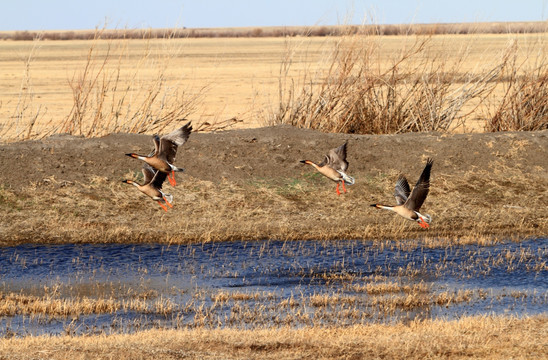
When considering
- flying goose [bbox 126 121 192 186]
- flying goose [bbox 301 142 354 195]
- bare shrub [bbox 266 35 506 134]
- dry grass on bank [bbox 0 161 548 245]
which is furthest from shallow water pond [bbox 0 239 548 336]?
bare shrub [bbox 266 35 506 134]

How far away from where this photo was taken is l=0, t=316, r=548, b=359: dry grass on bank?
828 cm

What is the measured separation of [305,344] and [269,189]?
9.29 metres

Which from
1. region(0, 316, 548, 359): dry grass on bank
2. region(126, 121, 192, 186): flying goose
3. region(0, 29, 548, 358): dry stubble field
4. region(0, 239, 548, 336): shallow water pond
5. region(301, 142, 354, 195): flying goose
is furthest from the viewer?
region(0, 29, 548, 358): dry stubble field

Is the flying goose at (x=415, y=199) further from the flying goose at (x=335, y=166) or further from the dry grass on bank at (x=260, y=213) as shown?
the dry grass on bank at (x=260, y=213)

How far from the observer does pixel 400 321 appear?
1027cm

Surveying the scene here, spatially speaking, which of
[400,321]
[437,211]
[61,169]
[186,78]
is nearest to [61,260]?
[61,169]

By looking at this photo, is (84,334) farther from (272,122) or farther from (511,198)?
(272,122)

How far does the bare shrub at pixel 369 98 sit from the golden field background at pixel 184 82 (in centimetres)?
19

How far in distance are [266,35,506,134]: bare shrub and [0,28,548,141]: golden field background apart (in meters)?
0.19

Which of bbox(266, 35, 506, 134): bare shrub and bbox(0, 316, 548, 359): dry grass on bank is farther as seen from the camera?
bbox(266, 35, 506, 134): bare shrub

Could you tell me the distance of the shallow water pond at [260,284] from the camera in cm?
1058

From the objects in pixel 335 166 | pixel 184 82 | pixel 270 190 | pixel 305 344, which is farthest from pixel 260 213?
pixel 184 82

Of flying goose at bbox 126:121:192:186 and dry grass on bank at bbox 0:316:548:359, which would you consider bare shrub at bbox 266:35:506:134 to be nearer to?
flying goose at bbox 126:121:192:186

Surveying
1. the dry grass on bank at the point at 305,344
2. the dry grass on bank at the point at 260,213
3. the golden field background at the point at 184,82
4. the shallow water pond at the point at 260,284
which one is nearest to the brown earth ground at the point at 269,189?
the dry grass on bank at the point at 260,213
